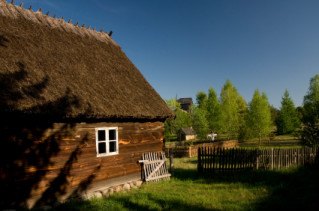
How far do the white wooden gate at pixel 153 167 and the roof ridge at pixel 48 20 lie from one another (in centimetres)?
746

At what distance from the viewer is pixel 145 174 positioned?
13.9m

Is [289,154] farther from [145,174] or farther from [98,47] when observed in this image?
[98,47]

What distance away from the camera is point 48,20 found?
1487cm

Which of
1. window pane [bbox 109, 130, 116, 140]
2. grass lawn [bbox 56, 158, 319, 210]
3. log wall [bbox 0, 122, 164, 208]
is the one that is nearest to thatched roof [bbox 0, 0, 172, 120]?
log wall [bbox 0, 122, 164, 208]

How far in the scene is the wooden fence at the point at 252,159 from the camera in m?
15.0

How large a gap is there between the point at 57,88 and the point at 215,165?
9670 millimetres

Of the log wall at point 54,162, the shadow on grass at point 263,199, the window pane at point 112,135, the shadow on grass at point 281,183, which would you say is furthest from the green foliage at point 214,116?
the window pane at point 112,135

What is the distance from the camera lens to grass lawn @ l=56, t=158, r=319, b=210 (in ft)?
31.8

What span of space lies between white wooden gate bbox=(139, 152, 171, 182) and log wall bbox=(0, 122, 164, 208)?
0.91 meters

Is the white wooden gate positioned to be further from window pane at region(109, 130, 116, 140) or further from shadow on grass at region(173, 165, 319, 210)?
window pane at region(109, 130, 116, 140)

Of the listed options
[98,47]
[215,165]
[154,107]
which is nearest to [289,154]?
[215,165]

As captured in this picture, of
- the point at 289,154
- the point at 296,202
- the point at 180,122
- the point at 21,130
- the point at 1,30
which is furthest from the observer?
the point at 180,122

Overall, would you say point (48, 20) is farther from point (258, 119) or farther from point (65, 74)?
point (258, 119)

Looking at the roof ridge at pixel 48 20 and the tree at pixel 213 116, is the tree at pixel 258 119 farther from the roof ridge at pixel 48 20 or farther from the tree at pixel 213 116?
the roof ridge at pixel 48 20
